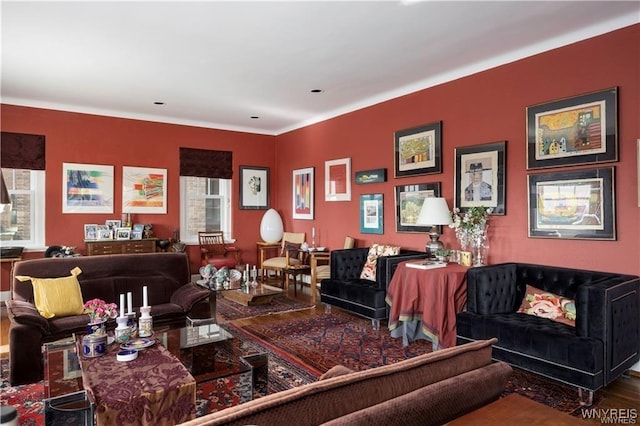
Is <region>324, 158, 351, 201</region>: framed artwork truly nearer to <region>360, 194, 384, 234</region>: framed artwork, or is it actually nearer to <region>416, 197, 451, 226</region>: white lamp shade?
<region>360, 194, 384, 234</region>: framed artwork

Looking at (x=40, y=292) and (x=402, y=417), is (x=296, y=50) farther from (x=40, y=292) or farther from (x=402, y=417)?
(x=402, y=417)

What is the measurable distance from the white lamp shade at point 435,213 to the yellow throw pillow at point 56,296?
3.37 m

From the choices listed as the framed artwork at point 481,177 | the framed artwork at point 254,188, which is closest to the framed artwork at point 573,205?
the framed artwork at point 481,177

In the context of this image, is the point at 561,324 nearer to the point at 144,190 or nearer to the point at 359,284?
the point at 359,284

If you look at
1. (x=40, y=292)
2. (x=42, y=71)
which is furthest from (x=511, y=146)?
(x=42, y=71)

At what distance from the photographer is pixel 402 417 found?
1037 millimetres

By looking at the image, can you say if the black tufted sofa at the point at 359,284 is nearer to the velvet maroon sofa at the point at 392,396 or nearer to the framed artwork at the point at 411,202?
the framed artwork at the point at 411,202

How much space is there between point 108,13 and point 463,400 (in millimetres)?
3613

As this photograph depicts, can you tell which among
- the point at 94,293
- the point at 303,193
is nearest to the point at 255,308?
the point at 94,293

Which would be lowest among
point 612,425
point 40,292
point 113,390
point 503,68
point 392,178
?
point 612,425

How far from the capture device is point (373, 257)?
519cm

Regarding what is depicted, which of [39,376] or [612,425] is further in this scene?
[39,376]

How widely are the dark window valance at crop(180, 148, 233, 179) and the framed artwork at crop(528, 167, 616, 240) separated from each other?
5.19 meters

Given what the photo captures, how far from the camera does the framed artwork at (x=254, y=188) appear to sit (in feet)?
25.3
